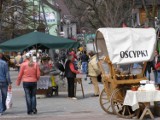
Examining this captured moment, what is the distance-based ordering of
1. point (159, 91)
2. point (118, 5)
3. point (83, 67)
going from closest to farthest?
point (159, 91)
point (83, 67)
point (118, 5)

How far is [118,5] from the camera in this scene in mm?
41938

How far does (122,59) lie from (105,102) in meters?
2.05

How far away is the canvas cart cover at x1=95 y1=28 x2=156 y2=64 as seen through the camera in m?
13.1

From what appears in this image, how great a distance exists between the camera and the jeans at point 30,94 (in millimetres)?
13703

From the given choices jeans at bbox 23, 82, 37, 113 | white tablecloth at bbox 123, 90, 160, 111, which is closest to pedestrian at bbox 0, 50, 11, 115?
jeans at bbox 23, 82, 37, 113

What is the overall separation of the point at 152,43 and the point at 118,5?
28.8m

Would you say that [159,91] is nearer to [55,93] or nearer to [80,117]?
[80,117]

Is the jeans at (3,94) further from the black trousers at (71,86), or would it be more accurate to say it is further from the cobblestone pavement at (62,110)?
the black trousers at (71,86)

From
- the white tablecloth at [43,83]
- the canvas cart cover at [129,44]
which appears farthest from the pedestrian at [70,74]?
the canvas cart cover at [129,44]

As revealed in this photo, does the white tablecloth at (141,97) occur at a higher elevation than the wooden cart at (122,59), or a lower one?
lower

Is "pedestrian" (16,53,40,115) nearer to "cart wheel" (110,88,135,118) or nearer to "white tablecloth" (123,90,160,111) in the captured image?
"cart wheel" (110,88,135,118)

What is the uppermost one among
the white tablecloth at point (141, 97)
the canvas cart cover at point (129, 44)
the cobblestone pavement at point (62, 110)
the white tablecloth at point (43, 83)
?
the canvas cart cover at point (129, 44)

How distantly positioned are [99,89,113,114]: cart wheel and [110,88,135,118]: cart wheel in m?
0.44

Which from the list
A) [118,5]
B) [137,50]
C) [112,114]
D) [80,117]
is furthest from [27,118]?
[118,5]
